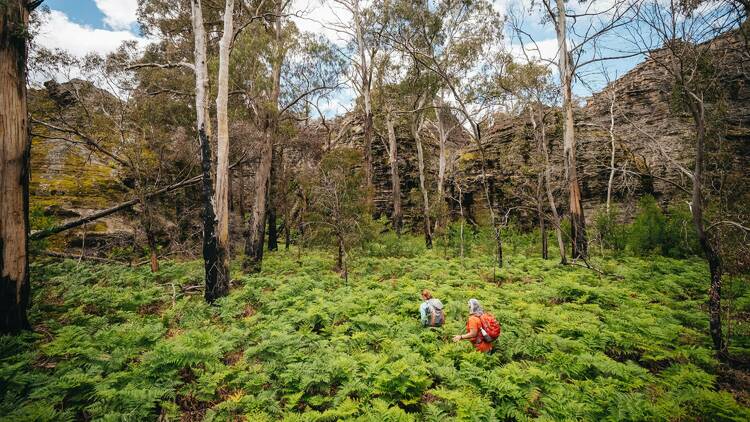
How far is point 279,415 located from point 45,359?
4459 millimetres

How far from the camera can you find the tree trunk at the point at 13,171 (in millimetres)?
6078

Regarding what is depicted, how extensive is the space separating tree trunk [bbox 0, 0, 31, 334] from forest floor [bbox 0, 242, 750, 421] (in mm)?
756

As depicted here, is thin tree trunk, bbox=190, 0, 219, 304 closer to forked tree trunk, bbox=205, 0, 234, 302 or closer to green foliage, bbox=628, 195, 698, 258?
forked tree trunk, bbox=205, 0, 234, 302

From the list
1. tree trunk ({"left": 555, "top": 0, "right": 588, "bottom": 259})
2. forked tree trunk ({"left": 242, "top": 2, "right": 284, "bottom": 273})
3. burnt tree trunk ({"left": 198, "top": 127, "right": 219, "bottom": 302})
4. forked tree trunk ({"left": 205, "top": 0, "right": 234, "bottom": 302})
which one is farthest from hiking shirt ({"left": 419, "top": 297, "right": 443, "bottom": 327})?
tree trunk ({"left": 555, "top": 0, "right": 588, "bottom": 259})

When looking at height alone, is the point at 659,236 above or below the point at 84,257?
below

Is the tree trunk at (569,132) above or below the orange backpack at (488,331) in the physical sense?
above

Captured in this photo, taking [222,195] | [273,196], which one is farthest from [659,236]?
[273,196]

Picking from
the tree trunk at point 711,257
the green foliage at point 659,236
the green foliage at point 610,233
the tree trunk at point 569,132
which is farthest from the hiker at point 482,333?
the green foliage at point 659,236

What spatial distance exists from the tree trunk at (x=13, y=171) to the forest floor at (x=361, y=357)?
2.48ft

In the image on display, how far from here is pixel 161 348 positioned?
17.2 feet

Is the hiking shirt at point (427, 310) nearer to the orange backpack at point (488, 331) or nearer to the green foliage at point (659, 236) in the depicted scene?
the orange backpack at point (488, 331)

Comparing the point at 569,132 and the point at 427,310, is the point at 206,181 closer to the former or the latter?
the point at 427,310

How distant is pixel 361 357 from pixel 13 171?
7303 mm

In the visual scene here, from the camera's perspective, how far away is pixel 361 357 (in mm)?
5320
